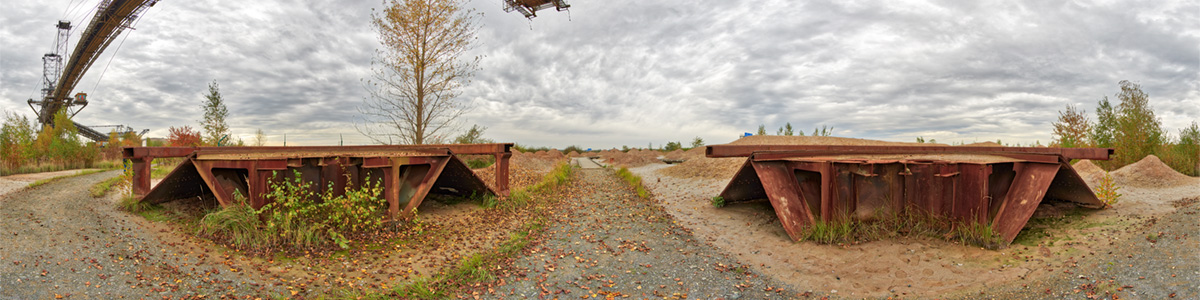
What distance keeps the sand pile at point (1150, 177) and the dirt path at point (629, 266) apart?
802cm

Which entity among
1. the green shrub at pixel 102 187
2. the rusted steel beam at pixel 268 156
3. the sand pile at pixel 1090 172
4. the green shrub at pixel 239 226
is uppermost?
the rusted steel beam at pixel 268 156

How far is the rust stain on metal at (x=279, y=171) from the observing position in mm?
5465

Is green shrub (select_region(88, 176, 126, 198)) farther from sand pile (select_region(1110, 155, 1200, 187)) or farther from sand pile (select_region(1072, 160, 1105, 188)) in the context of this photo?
sand pile (select_region(1110, 155, 1200, 187))

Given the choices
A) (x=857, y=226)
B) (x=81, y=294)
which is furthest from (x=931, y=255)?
(x=81, y=294)

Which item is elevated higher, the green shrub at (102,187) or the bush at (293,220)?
the green shrub at (102,187)

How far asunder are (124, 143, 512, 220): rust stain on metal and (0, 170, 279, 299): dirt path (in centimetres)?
66

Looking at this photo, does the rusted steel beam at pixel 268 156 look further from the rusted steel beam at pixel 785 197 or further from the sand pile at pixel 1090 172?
the sand pile at pixel 1090 172

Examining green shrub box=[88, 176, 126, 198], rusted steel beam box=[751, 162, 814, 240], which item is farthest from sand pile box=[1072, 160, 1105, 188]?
green shrub box=[88, 176, 126, 198]

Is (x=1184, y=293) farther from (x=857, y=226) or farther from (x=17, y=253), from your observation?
(x=17, y=253)

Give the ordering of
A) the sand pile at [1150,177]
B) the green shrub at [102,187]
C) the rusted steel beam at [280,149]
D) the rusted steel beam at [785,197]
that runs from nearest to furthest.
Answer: the rusted steel beam at [785,197] < the rusted steel beam at [280,149] < the green shrub at [102,187] < the sand pile at [1150,177]

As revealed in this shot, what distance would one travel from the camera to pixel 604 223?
23.0 ft

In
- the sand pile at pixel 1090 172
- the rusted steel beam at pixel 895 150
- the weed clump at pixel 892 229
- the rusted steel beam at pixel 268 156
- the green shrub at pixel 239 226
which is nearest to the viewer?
the green shrub at pixel 239 226

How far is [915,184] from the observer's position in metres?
5.59

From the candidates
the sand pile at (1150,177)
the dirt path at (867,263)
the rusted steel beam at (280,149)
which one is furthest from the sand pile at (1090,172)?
the rusted steel beam at (280,149)
